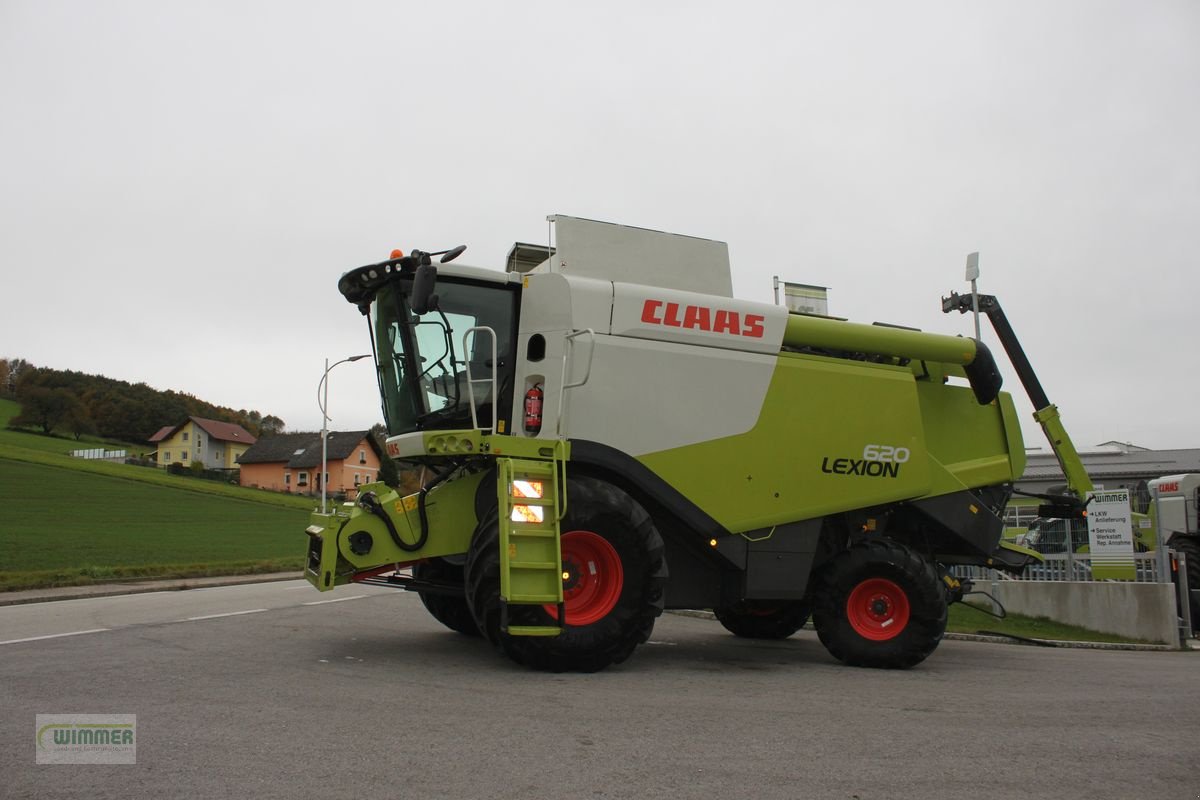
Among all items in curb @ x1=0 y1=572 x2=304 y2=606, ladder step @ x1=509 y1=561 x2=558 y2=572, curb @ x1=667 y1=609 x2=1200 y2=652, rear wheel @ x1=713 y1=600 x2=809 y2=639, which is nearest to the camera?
ladder step @ x1=509 y1=561 x2=558 y2=572

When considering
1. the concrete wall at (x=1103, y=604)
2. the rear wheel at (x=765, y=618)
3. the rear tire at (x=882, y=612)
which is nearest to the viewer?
the rear tire at (x=882, y=612)

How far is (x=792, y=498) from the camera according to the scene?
Result: 8.51m

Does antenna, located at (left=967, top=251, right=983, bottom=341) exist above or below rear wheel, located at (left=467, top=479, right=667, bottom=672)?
above

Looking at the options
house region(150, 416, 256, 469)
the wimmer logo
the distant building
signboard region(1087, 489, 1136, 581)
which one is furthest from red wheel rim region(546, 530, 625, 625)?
house region(150, 416, 256, 469)

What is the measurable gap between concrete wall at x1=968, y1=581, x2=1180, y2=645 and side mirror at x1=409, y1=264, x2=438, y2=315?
1023 centimetres

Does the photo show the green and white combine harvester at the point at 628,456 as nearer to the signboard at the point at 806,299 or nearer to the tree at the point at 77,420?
the signboard at the point at 806,299

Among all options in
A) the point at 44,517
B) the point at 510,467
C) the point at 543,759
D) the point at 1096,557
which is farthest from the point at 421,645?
the point at 44,517

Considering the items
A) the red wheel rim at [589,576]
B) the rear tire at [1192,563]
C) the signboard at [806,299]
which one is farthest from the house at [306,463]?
the red wheel rim at [589,576]

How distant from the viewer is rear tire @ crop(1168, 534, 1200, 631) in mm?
13109

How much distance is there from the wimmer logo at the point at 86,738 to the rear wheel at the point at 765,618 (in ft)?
22.9

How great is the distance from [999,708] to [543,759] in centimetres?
363

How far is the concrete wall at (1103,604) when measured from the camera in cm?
1171

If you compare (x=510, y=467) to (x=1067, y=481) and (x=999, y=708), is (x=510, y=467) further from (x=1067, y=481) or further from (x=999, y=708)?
(x=1067, y=481)

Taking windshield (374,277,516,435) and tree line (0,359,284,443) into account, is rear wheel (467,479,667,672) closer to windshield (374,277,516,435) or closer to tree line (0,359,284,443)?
windshield (374,277,516,435)
